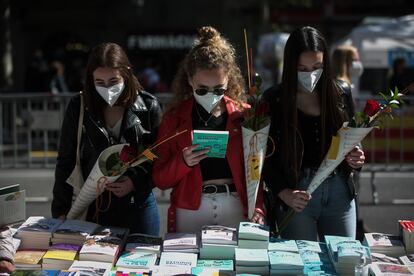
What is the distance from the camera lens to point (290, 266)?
10.1ft

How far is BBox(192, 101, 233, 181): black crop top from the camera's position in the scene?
363 centimetres

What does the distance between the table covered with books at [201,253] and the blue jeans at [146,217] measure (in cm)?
49

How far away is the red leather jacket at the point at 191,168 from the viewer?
3.61m

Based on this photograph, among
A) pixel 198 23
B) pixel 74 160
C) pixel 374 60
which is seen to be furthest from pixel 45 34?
pixel 74 160

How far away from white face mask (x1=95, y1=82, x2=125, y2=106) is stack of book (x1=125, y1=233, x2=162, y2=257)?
798 millimetres

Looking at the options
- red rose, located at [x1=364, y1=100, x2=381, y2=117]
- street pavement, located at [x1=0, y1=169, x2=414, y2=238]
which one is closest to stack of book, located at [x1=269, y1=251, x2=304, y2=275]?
red rose, located at [x1=364, y1=100, x2=381, y2=117]

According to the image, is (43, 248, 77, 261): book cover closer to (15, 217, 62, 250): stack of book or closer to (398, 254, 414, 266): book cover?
(15, 217, 62, 250): stack of book

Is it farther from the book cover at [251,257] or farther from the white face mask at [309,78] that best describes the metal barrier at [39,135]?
the book cover at [251,257]

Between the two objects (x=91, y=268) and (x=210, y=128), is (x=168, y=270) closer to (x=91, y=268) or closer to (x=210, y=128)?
(x=91, y=268)

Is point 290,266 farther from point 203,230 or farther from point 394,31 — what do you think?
point 394,31

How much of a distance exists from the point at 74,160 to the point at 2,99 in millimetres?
6733

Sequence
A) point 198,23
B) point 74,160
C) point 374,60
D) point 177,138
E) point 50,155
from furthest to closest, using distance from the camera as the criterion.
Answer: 1. point 198,23
2. point 374,60
3. point 50,155
4. point 74,160
5. point 177,138

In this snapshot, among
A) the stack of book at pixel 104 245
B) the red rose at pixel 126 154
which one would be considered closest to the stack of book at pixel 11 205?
the stack of book at pixel 104 245

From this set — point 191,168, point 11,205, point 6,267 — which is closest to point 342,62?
point 191,168
